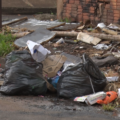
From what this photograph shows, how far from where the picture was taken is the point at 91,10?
904 cm

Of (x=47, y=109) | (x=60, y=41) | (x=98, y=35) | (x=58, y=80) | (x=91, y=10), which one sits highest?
(x=91, y=10)

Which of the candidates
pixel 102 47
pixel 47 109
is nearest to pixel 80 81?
pixel 47 109

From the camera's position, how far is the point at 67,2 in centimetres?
950

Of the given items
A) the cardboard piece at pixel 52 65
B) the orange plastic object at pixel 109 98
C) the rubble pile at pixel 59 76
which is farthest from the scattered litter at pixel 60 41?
the orange plastic object at pixel 109 98

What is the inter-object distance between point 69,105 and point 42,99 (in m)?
0.46

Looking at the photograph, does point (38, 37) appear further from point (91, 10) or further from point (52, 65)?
point (52, 65)

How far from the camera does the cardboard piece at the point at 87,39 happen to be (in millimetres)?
6828

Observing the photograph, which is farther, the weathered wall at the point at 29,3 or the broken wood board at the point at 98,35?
the weathered wall at the point at 29,3

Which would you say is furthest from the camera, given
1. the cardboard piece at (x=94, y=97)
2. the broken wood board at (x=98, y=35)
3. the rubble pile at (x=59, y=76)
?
the broken wood board at (x=98, y=35)

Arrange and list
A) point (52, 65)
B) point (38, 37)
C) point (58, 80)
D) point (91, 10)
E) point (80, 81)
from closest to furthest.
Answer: point (80, 81) < point (58, 80) < point (52, 65) < point (38, 37) < point (91, 10)

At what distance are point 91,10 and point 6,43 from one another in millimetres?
3263

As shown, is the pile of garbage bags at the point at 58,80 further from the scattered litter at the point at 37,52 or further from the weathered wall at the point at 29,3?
the weathered wall at the point at 29,3

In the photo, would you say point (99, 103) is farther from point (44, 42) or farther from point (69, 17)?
point (69, 17)

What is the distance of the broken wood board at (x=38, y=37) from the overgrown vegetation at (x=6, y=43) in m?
0.24
